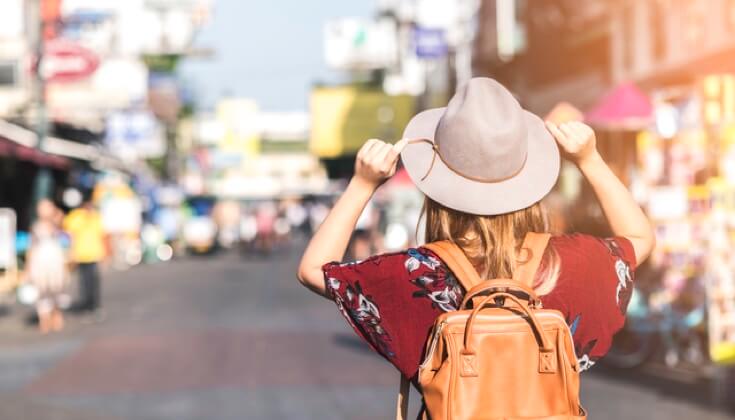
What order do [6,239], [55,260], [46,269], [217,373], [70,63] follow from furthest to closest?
1. [70,63]
2. [6,239]
3. [55,260]
4. [46,269]
5. [217,373]

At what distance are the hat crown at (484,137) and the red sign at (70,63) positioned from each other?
23.3 meters

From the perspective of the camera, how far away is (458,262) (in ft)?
9.80

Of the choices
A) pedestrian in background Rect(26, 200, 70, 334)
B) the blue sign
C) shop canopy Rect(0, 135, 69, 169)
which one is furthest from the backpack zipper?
the blue sign

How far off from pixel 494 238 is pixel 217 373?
9.41 m

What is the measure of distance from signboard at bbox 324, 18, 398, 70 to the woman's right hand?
5442cm

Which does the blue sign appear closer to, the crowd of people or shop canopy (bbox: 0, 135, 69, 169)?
shop canopy (bbox: 0, 135, 69, 169)

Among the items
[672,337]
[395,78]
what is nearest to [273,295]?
[672,337]

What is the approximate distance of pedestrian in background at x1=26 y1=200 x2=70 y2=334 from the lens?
1750 cm

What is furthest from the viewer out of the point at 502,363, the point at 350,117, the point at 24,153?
the point at 350,117

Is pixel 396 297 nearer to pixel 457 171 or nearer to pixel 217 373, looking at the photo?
pixel 457 171

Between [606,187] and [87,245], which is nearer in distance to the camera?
[606,187]

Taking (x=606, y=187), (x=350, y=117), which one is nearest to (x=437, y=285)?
(x=606, y=187)

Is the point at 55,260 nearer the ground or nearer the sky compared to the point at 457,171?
nearer the ground

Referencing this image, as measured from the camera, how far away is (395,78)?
8169 centimetres
